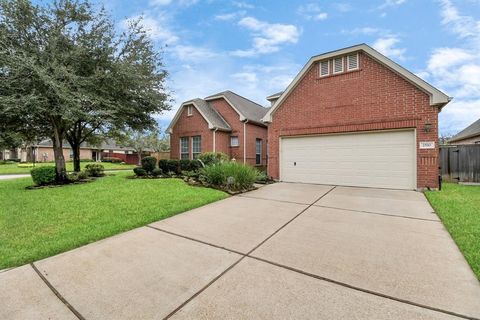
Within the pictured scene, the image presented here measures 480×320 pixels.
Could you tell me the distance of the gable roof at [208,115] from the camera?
1434cm

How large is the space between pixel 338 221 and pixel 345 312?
8.98 feet

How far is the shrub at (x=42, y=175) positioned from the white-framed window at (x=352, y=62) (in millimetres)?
13165

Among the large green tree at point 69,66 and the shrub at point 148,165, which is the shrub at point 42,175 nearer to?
the large green tree at point 69,66

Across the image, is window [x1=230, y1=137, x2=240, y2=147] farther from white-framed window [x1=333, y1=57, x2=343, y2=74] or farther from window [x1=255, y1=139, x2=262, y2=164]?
white-framed window [x1=333, y1=57, x2=343, y2=74]

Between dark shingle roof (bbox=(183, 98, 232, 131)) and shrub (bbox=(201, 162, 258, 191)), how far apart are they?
6090 millimetres

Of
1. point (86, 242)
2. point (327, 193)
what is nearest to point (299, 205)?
point (327, 193)

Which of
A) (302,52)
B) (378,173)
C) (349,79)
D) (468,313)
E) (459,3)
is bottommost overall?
(468,313)

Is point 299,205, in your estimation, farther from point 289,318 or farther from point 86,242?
point 86,242

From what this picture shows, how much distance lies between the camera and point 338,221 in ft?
14.7

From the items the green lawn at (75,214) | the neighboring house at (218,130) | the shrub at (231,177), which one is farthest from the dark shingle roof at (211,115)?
the green lawn at (75,214)

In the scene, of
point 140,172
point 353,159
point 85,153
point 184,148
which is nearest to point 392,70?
point 353,159

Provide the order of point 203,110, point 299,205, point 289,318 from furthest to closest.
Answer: point 203,110 < point 299,205 < point 289,318

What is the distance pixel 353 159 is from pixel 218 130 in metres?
8.12

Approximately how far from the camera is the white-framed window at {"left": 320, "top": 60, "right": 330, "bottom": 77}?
952cm
